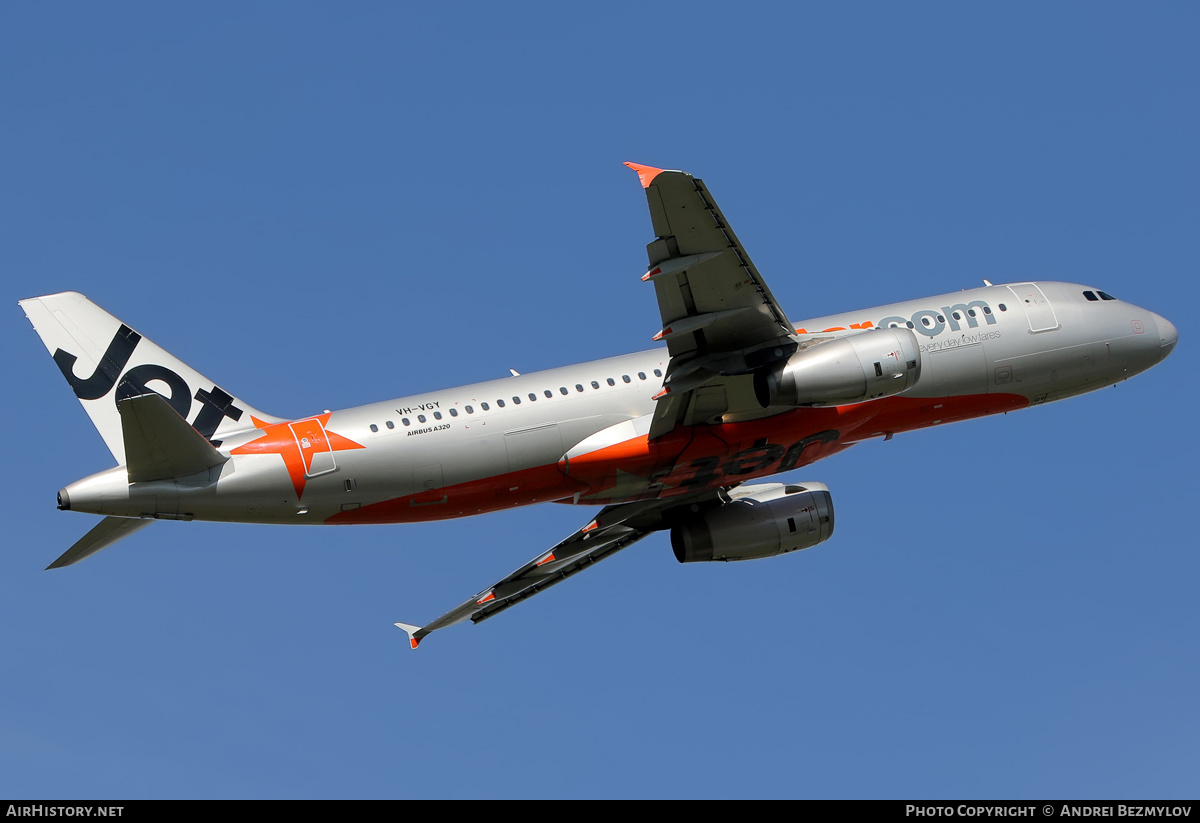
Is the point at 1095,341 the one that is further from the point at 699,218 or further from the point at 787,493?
the point at 699,218

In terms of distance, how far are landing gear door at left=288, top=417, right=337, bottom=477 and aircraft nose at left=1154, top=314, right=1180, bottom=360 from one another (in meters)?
25.0

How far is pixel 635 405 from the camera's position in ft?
125

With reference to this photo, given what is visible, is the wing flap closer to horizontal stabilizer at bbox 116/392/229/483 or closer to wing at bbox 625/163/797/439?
wing at bbox 625/163/797/439

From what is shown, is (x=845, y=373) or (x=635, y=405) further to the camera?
(x=635, y=405)

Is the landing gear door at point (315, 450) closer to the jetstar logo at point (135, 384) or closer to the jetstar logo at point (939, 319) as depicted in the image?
the jetstar logo at point (135, 384)

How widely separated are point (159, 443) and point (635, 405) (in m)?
12.4

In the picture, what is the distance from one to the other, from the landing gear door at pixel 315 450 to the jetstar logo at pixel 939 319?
43.7 ft

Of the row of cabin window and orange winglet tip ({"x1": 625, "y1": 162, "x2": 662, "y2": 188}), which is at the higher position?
orange winglet tip ({"x1": 625, "y1": 162, "x2": 662, "y2": 188})

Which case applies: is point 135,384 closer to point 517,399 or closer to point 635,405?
point 517,399

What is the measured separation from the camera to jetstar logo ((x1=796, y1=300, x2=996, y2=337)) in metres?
39.5

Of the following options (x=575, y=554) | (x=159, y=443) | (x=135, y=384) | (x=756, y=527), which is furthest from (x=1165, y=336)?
(x=135, y=384)

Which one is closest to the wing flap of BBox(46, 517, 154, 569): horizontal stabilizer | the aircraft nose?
BBox(46, 517, 154, 569): horizontal stabilizer
